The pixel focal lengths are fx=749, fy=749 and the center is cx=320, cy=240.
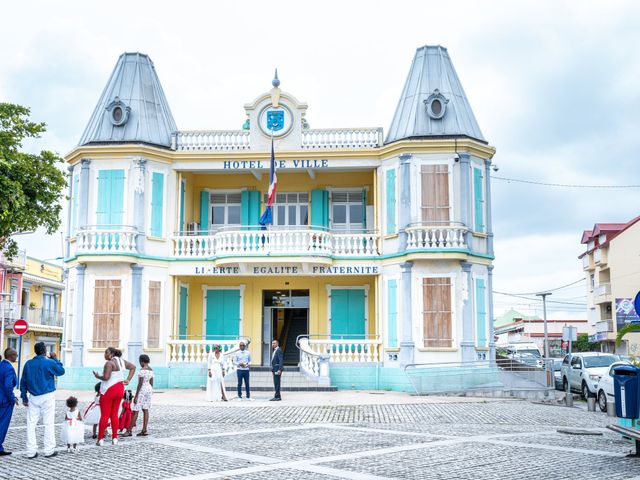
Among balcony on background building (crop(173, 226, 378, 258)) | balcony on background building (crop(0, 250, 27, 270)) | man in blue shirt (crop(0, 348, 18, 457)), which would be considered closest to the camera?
man in blue shirt (crop(0, 348, 18, 457))

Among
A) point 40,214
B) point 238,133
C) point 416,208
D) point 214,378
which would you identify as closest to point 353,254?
point 416,208

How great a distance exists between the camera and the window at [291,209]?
28.6 metres

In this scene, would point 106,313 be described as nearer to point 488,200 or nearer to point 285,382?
point 285,382

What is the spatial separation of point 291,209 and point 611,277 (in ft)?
119

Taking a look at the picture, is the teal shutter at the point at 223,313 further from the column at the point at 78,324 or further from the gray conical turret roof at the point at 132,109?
the gray conical turret roof at the point at 132,109

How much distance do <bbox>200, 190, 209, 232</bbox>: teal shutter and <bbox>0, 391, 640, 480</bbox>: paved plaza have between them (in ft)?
35.1

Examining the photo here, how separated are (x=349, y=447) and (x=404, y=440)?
50.9 inches

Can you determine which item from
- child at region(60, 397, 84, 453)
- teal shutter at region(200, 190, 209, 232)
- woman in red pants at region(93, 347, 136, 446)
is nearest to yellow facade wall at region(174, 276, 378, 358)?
teal shutter at region(200, 190, 209, 232)

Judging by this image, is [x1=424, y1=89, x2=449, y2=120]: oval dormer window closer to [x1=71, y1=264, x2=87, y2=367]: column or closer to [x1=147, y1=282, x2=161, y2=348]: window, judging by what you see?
[x1=147, y1=282, x2=161, y2=348]: window

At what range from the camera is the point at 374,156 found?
87.0 feet

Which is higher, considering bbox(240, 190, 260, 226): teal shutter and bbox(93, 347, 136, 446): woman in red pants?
bbox(240, 190, 260, 226): teal shutter

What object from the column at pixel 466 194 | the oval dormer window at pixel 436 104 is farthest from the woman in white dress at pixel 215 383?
the oval dormer window at pixel 436 104

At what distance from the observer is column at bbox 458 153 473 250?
25312mm

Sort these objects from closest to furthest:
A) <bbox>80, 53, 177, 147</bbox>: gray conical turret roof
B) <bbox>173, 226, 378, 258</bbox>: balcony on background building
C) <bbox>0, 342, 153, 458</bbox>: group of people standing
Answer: <bbox>0, 342, 153, 458</bbox>: group of people standing < <bbox>173, 226, 378, 258</bbox>: balcony on background building < <bbox>80, 53, 177, 147</bbox>: gray conical turret roof
